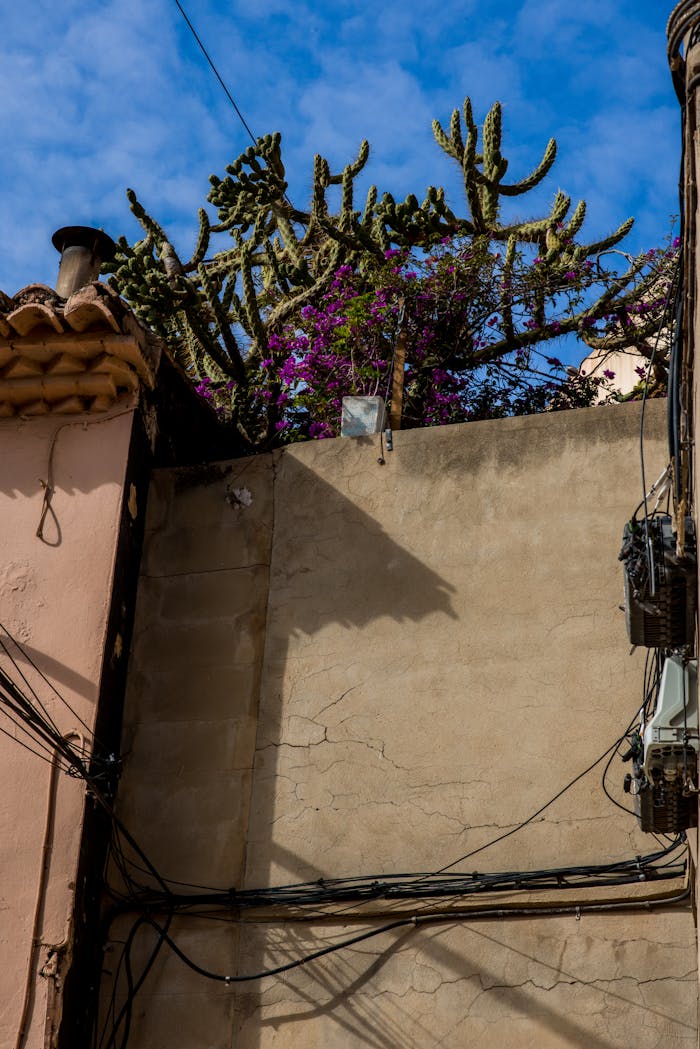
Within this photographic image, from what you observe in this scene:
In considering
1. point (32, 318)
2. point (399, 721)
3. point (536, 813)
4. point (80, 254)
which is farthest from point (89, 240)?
point (536, 813)

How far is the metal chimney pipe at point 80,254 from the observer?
32.1ft

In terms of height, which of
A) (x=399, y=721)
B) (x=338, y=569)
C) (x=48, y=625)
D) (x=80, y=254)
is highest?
(x=80, y=254)

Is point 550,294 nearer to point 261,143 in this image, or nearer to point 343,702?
point 261,143

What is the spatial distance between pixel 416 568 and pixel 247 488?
1257 millimetres

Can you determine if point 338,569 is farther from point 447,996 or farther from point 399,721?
point 447,996

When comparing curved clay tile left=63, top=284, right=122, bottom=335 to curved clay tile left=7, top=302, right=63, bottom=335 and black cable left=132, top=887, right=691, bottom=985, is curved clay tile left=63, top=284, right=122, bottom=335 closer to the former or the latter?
curved clay tile left=7, top=302, right=63, bottom=335

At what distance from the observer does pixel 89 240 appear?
9.93 metres

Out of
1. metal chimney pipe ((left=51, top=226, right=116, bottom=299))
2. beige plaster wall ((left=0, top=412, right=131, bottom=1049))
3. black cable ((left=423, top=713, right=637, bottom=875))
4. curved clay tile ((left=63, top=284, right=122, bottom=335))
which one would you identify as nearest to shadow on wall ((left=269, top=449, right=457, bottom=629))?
beige plaster wall ((left=0, top=412, right=131, bottom=1049))

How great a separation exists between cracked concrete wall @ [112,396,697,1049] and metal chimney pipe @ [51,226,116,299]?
1847 millimetres

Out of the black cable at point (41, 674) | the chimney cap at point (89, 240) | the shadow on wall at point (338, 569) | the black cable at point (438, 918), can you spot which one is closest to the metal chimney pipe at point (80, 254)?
the chimney cap at point (89, 240)

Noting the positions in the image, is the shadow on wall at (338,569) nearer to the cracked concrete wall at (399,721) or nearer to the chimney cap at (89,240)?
the cracked concrete wall at (399,721)

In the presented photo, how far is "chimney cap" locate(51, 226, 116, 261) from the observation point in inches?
390

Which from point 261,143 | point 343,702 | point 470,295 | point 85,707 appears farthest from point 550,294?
point 85,707

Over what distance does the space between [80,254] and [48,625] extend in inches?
122
